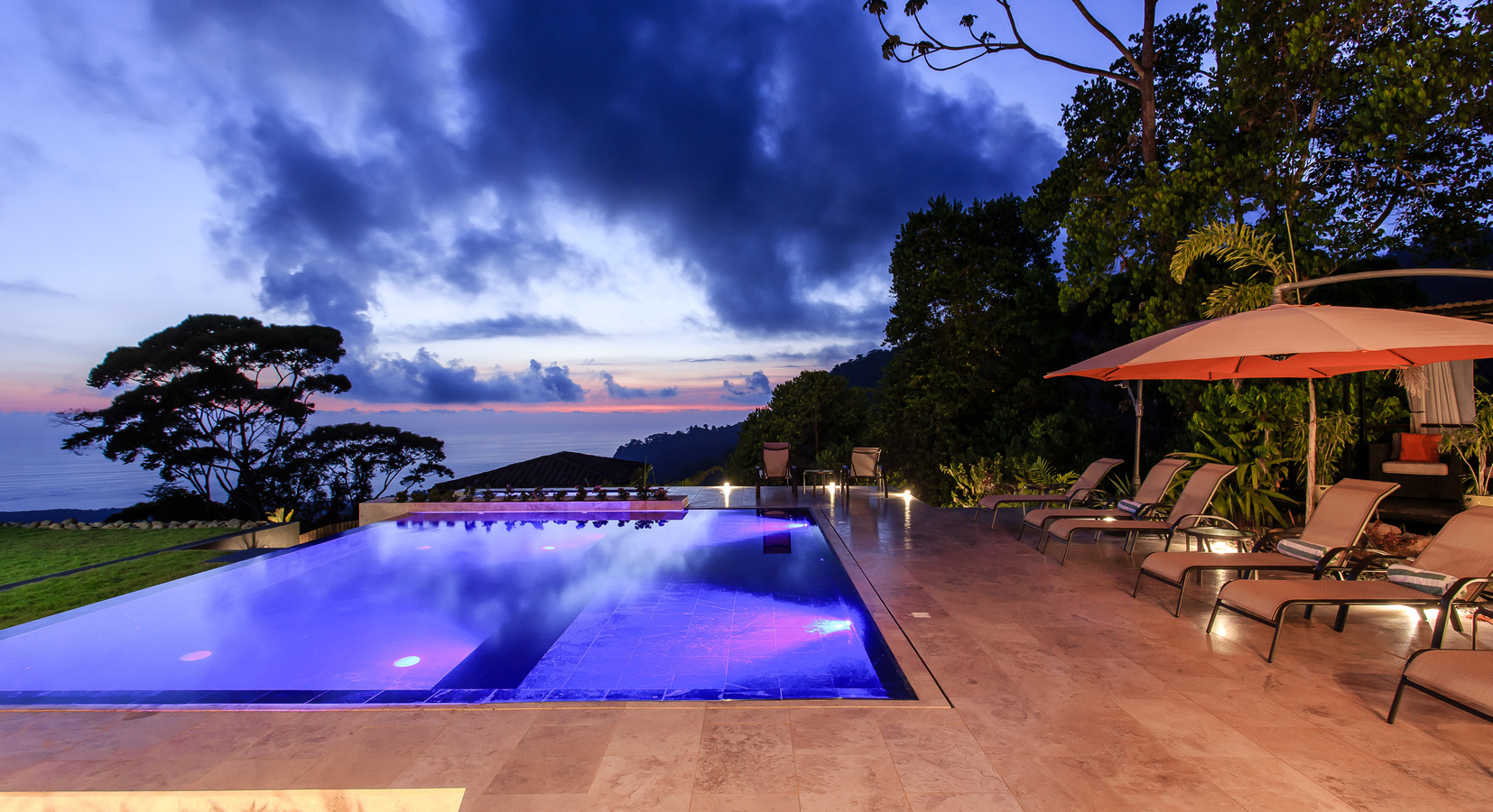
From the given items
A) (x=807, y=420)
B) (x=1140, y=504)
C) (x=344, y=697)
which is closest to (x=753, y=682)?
(x=344, y=697)

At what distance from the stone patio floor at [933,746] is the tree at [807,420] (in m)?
19.2

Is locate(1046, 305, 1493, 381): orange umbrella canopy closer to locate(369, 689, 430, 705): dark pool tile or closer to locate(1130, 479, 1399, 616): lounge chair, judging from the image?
locate(1130, 479, 1399, 616): lounge chair

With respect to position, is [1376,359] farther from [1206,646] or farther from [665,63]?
[665,63]

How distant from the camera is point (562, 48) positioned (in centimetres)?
1411

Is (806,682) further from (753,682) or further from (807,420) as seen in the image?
(807,420)

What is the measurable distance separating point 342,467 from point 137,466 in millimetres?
4296

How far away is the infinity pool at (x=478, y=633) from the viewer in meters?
3.24

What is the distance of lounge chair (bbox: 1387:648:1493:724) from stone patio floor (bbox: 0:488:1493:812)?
216 mm

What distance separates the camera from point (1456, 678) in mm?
2330

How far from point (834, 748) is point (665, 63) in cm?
1630

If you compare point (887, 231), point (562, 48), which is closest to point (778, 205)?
point (887, 231)

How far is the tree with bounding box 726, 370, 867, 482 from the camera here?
2288 centimetres

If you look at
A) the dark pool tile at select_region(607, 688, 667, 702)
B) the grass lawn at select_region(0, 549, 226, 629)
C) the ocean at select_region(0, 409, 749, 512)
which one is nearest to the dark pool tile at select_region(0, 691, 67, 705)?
the dark pool tile at select_region(607, 688, 667, 702)

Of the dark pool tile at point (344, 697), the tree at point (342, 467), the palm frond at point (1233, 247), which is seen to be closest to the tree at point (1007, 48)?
the palm frond at point (1233, 247)
